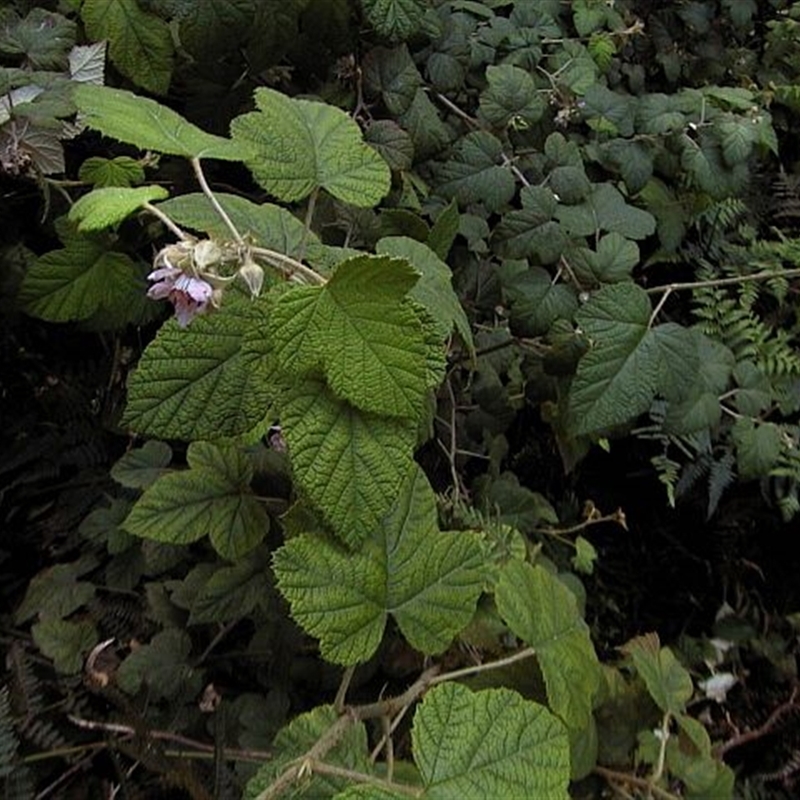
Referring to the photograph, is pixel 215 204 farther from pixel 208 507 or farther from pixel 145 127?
pixel 208 507

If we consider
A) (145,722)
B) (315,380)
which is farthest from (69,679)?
(315,380)

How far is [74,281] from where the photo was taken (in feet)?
3.22

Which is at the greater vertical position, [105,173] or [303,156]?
[303,156]

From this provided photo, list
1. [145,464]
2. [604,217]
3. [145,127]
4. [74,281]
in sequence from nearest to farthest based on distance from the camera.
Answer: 1. [145,127]
2. [74,281]
3. [145,464]
4. [604,217]

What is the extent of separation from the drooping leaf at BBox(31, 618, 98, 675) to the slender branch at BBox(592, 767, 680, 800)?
57 centimetres

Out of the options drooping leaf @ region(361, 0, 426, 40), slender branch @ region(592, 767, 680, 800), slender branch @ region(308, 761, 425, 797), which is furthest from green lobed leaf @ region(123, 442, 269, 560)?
drooping leaf @ region(361, 0, 426, 40)

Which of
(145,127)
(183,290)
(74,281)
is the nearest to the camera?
(183,290)

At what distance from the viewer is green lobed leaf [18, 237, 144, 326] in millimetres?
973

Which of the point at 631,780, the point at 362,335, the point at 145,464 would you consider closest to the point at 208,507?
the point at 145,464

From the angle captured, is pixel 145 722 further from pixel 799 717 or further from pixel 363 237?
pixel 799 717

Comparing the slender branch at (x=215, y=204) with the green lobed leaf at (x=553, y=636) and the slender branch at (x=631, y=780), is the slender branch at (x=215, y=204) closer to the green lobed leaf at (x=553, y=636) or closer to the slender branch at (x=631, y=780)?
the green lobed leaf at (x=553, y=636)

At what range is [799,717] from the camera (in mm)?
1498

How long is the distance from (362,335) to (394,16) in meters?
0.63

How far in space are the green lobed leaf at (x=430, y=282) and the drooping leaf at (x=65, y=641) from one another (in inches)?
21.4
